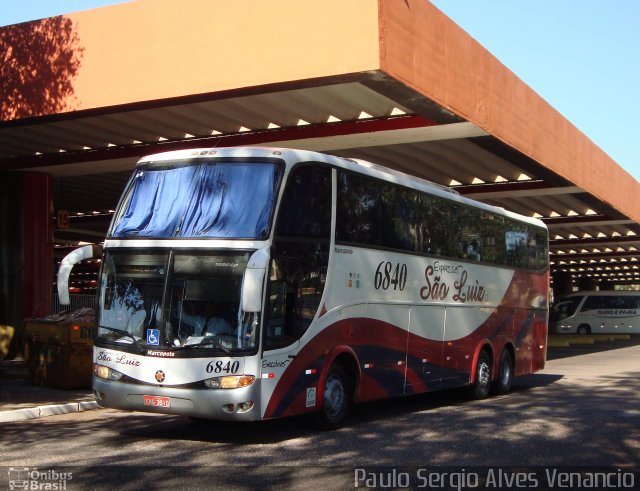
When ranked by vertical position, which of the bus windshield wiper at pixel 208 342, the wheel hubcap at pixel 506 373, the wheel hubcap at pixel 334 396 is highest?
the bus windshield wiper at pixel 208 342

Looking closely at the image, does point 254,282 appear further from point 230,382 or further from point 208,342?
point 230,382

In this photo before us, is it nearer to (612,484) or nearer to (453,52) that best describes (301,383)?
(612,484)

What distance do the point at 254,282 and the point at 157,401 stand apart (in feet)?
6.30

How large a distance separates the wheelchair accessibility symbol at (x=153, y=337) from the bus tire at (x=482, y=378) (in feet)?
24.4

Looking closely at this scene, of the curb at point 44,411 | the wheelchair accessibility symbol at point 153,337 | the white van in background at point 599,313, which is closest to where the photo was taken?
the wheelchair accessibility symbol at point 153,337

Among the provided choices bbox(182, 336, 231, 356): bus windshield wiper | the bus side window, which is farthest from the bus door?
bbox(182, 336, 231, 356): bus windshield wiper

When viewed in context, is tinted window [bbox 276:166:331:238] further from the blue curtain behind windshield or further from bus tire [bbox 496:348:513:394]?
bus tire [bbox 496:348:513:394]

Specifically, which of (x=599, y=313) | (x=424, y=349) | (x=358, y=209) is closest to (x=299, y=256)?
(x=358, y=209)

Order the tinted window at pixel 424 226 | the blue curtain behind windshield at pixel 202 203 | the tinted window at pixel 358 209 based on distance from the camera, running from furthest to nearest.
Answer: the tinted window at pixel 424 226, the tinted window at pixel 358 209, the blue curtain behind windshield at pixel 202 203

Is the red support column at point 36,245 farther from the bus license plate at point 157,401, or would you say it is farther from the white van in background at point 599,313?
the white van in background at point 599,313

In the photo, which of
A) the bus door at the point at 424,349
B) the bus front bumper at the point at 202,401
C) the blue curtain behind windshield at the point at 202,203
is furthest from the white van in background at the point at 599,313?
the bus front bumper at the point at 202,401

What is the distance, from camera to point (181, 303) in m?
9.95

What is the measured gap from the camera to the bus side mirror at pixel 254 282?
9.12 metres

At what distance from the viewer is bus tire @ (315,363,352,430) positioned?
Answer: 1110 cm
